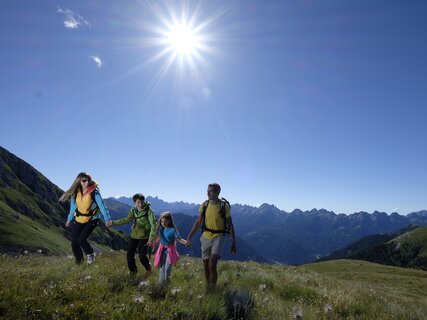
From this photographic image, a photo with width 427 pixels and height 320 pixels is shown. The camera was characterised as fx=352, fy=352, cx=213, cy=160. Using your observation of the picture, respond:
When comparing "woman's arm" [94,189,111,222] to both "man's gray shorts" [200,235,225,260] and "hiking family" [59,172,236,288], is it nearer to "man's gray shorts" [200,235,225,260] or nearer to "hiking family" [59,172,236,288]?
"hiking family" [59,172,236,288]

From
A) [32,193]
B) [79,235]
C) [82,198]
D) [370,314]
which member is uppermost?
[32,193]

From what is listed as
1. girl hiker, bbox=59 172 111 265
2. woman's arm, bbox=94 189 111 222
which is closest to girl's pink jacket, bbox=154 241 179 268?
woman's arm, bbox=94 189 111 222

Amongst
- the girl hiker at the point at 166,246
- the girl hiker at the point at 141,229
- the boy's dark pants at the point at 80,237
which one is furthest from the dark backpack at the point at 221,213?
the boy's dark pants at the point at 80,237

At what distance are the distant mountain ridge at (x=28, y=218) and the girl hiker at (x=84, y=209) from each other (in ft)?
333

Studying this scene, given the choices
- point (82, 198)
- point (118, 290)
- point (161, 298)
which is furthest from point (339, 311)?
point (82, 198)

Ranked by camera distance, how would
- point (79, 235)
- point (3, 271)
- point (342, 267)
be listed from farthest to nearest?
point (342, 267)
point (79, 235)
point (3, 271)

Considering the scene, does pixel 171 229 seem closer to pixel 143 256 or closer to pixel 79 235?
pixel 143 256

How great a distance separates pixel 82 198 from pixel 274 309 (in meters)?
6.99

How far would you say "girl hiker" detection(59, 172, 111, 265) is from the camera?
1096 centimetres

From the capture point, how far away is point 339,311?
823cm

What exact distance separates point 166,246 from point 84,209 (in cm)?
326

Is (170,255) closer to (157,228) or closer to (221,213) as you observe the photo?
(157,228)

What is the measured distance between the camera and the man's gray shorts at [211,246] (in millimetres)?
9367

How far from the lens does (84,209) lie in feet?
36.1
